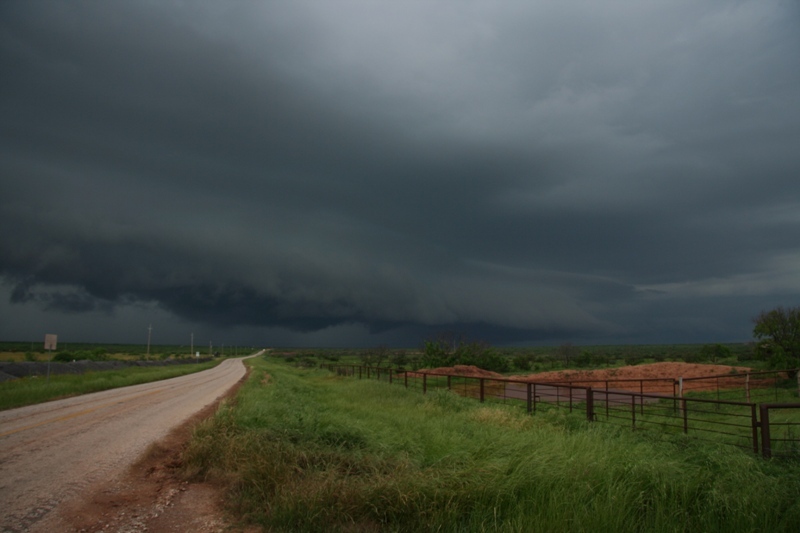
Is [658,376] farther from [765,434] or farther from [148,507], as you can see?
[148,507]

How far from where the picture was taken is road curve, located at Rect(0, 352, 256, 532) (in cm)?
700

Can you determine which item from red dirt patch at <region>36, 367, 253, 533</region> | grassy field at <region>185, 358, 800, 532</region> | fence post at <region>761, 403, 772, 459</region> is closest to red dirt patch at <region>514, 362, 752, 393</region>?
fence post at <region>761, 403, 772, 459</region>

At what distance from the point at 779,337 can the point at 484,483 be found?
39252 millimetres

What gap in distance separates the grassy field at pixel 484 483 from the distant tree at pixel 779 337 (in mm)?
31634

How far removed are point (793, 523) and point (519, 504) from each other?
3.23 meters

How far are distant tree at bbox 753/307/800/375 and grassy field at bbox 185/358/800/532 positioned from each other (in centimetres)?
3163

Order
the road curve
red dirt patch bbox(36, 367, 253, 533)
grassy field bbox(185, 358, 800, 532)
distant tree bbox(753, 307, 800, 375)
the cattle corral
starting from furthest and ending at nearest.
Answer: distant tree bbox(753, 307, 800, 375)
the cattle corral
the road curve
red dirt patch bbox(36, 367, 253, 533)
grassy field bbox(185, 358, 800, 532)

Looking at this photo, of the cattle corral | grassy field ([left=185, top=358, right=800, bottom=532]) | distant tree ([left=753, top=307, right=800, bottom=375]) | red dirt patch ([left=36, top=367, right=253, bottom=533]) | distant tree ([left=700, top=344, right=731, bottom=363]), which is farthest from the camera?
distant tree ([left=700, top=344, right=731, bottom=363])

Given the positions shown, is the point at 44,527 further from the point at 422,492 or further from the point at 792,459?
the point at 792,459

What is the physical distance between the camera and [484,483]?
20.5ft

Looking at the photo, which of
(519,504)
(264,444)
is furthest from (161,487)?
(519,504)

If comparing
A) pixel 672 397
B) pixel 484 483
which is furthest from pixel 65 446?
pixel 672 397

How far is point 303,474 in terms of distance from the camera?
7.21 m

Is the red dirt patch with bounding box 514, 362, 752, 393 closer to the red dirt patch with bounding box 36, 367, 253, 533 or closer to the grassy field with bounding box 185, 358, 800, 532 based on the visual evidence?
the grassy field with bounding box 185, 358, 800, 532
